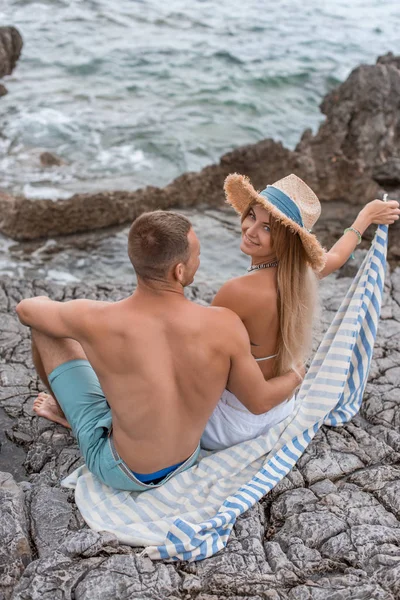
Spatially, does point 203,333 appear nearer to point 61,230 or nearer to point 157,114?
point 61,230

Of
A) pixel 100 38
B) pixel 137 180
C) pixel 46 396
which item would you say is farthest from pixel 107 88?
pixel 46 396

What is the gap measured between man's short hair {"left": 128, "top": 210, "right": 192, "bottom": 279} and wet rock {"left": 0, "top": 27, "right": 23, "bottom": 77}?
9994mm

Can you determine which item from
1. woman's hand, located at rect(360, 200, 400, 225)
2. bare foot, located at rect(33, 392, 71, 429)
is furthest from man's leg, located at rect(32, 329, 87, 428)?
woman's hand, located at rect(360, 200, 400, 225)

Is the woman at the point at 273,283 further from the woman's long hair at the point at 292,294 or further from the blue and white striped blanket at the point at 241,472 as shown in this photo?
the blue and white striped blanket at the point at 241,472

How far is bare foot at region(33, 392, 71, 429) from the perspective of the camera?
3.45 m

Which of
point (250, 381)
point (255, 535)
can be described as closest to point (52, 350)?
point (250, 381)

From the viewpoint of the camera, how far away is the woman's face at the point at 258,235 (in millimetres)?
2861

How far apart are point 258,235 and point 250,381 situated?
63 cm

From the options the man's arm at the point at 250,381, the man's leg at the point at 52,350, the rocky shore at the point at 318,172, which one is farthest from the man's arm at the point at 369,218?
the rocky shore at the point at 318,172

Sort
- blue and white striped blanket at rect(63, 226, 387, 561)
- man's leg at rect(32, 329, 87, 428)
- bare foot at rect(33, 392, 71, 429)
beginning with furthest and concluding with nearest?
bare foot at rect(33, 392, 71, 429)
man's leg at rect(32, 329, 87, 428)
blue and white striped blanket at rect(63, 226, 387, 561)

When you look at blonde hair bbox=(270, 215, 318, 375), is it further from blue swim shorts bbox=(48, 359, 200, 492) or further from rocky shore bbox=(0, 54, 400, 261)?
rocky shore bbox=(0, 54, 400, 261)

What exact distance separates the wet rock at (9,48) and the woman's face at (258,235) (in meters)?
9.68

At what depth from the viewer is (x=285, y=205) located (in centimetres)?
280

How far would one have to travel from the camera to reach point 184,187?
7738mm
